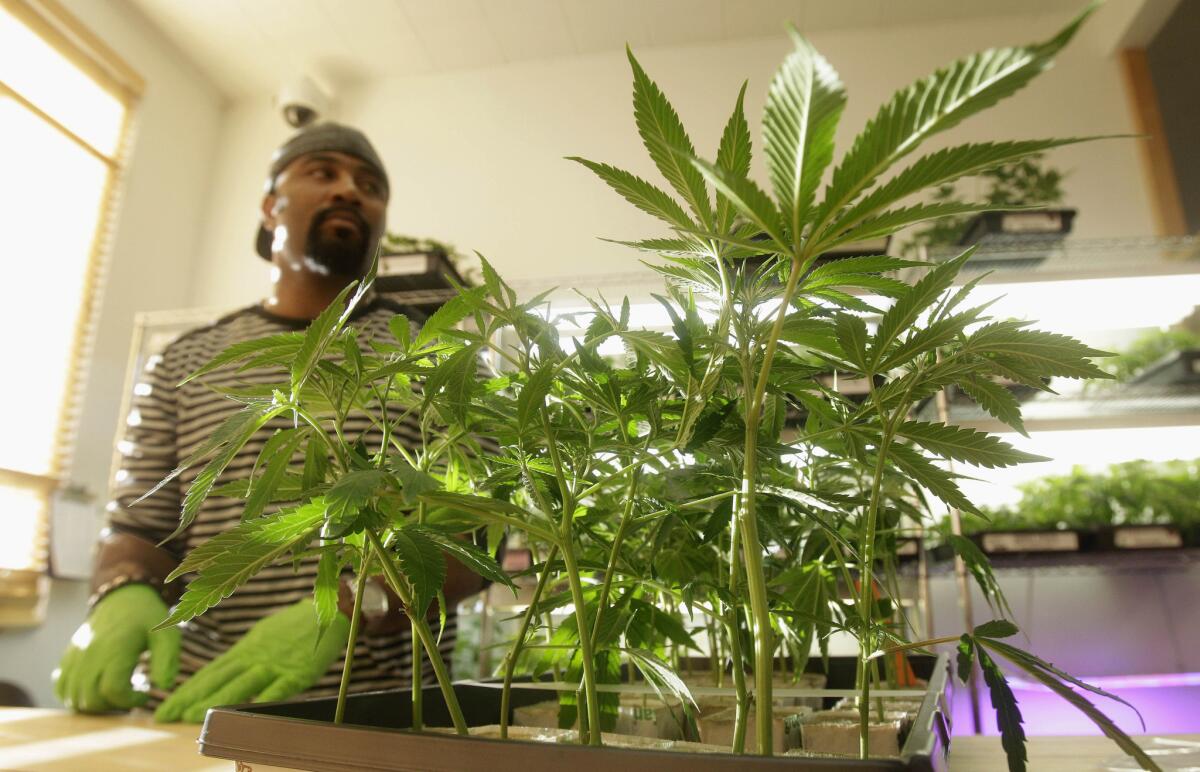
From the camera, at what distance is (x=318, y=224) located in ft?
4.52

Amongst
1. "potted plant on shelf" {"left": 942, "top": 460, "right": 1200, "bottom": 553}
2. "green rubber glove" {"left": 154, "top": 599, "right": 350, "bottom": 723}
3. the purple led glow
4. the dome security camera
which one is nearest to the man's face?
"green rubber glove" {"left": 154, "top": 599, "right": 350, "bottom": 723}

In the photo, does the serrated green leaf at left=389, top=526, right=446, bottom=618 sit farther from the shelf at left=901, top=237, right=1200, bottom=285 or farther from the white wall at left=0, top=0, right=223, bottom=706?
the white wall at left=0, top=0, right=223, bottom=706

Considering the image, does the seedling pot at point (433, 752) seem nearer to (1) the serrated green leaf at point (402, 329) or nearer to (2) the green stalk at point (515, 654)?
(2) the green stalk at point (515, 654)

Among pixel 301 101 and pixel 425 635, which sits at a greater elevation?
pixel 301 101

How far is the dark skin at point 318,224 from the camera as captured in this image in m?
1.38

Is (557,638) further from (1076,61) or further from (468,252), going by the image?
(1076,61)

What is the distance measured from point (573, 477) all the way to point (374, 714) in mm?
143

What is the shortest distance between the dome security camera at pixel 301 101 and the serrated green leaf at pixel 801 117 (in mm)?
3109

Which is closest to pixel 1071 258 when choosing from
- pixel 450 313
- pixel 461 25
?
pixel 450 313

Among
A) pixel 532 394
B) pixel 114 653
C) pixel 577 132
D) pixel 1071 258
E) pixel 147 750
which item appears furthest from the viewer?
pixel 577 132

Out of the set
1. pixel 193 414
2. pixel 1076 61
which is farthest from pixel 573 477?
pixel 1076 61

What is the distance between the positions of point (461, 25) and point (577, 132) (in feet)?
1.96

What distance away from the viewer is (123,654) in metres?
0.98

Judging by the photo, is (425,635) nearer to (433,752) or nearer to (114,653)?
(433,752)
